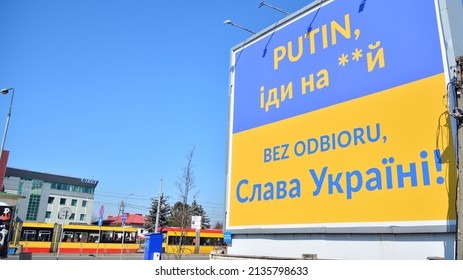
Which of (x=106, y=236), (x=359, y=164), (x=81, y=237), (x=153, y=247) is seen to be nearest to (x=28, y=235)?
(x=81, y=237)

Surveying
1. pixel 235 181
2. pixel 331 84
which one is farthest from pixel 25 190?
pixel 331 84

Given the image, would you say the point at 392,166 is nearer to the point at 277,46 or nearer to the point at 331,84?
the point at 331,84

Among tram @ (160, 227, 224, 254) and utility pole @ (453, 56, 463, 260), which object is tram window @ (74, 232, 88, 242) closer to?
tram @ (160, 227, 224, 254)

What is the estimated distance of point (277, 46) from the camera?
14.2m

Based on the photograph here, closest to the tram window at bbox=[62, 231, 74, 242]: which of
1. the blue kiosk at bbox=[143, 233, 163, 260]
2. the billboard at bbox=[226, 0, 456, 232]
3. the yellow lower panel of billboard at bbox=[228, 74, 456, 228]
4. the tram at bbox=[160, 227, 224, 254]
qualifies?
the tram at bbox=[160, 227, 224, 254]

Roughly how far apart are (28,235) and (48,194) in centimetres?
4205

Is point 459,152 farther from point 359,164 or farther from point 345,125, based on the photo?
point 345,125

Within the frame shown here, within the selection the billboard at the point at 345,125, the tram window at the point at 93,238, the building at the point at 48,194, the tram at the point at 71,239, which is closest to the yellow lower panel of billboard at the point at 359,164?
the billboard at the point at 345,125

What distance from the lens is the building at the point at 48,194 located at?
226ft

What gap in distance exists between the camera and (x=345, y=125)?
35.1 ft

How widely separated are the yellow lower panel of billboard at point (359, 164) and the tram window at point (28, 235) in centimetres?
2817

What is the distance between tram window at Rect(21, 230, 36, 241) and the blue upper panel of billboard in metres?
28.2

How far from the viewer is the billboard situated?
8898mm

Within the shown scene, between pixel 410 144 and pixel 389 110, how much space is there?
111cm
